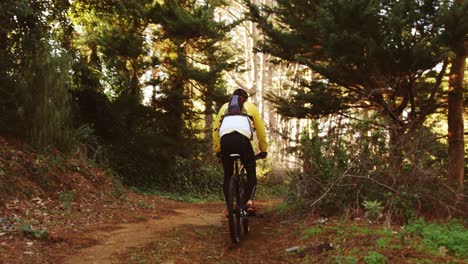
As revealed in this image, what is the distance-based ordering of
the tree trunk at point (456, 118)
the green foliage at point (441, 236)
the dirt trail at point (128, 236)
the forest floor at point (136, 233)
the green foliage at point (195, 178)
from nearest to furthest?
the green foliage at point (441, 236), the forest floor at point (136, 233), the dirt trail at point (128, 236), the tree trunk at point (456, 118), the green foliage at point (195, 178)

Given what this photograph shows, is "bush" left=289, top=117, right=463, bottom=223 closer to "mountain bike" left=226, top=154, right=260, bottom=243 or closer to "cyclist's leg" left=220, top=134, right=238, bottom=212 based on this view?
"mountain bike" left=226, top=154, right=260, bottom=243

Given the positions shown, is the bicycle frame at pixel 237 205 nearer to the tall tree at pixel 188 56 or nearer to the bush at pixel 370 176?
the bush at pixel 370 176

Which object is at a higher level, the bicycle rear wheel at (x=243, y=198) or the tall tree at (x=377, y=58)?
the tall tree at (x=377, y=58)

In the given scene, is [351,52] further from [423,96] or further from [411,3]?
[423,96]

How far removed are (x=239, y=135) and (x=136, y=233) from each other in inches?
80.2

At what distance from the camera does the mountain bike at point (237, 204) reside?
5.12m

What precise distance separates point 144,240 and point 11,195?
8.54 ft

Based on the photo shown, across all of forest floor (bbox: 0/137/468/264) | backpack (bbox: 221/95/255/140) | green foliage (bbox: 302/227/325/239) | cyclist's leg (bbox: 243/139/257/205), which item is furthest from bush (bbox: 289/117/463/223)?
backpack (bbox: 221/95/255/140)

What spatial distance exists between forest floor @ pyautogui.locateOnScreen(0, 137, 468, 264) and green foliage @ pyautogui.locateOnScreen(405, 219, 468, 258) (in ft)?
0.36

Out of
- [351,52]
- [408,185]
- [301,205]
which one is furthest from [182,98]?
[408,185]

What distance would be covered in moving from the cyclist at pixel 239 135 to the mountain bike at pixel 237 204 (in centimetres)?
7

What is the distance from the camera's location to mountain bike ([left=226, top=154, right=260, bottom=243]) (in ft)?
16.8

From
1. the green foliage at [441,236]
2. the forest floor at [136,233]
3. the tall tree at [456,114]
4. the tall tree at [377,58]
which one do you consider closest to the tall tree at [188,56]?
the tall tree at [377,58]

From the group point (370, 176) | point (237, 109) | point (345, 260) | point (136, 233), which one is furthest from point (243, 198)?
point (345, 260)
